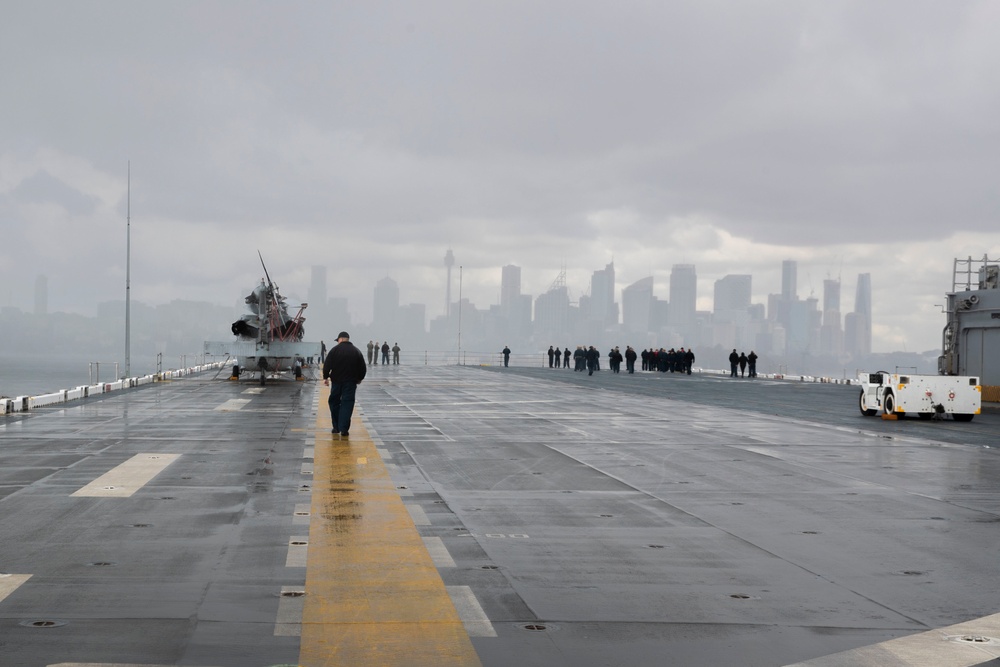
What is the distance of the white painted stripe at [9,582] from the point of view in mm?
6590

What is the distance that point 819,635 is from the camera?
600cm

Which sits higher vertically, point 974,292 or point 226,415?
point 974,292

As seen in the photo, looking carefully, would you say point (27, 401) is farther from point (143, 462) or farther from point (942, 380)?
point (942, 380)

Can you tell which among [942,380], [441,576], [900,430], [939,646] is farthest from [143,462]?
[942,380]

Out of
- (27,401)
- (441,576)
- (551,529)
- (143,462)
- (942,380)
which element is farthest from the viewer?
(942,380)

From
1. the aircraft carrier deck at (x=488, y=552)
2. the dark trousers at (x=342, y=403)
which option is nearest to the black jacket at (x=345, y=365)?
the dark trousers at (x=342, y=403)

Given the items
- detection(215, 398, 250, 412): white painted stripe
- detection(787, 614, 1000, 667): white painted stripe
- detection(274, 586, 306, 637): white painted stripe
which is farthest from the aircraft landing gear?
detection(787, 614, 1000, 667): white painted stripe

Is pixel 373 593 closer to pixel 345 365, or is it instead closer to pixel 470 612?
pixel 470 612

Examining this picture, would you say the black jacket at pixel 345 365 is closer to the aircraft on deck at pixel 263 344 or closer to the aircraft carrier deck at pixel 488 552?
the aircraft carrier deck at pixel 488 552

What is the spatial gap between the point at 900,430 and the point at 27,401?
21.3m

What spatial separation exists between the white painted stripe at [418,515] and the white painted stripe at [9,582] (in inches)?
141

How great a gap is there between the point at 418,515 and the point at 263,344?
33.4 meters

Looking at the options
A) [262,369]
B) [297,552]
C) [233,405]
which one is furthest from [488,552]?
[262,369]

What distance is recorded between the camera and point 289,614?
623 centimetres
